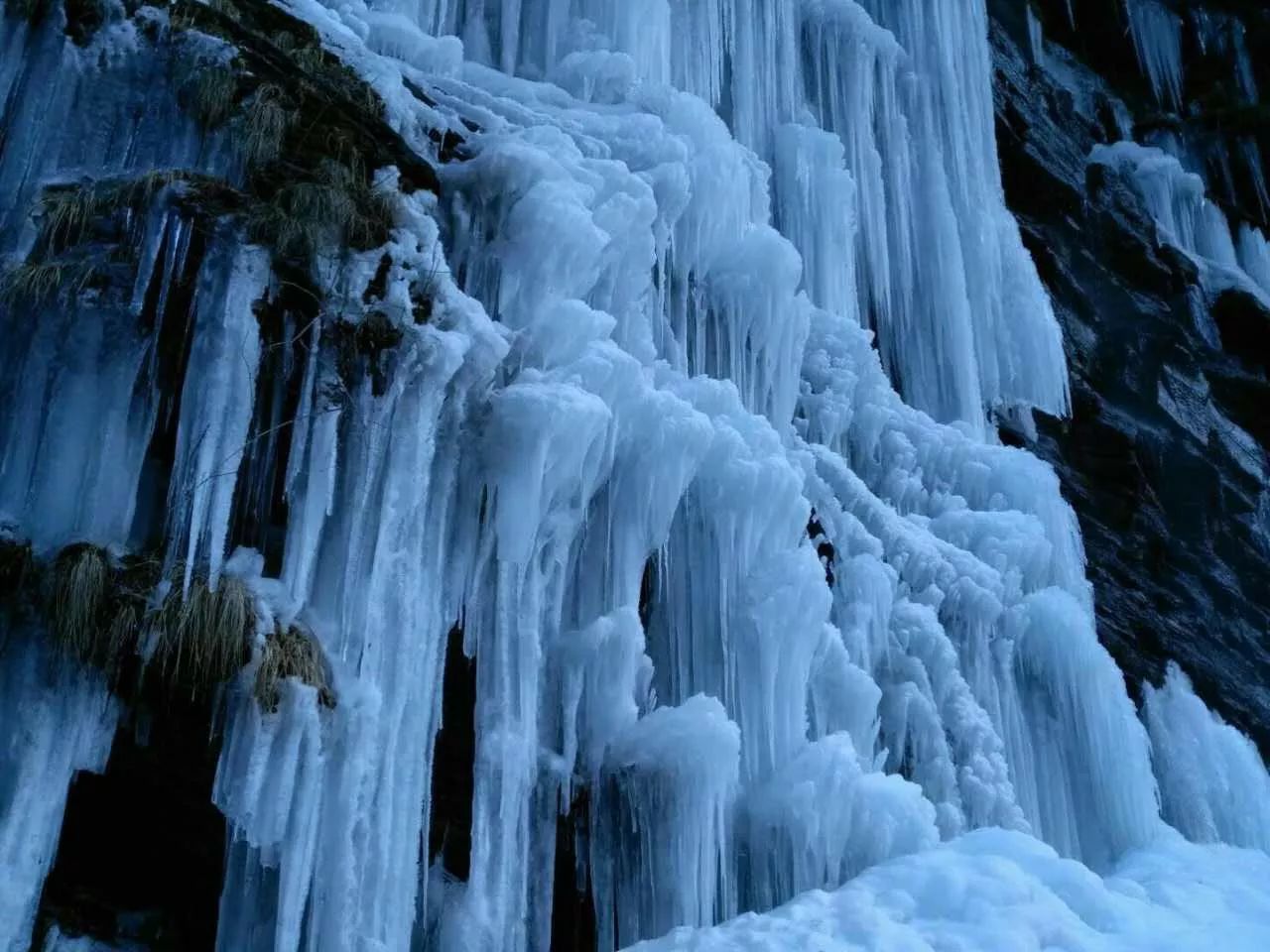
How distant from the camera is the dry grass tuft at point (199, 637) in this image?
15.3ft

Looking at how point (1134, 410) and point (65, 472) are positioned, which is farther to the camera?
point (1134, 410)

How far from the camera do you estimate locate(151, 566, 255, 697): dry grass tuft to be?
467cm

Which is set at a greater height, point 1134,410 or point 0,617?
point 1134,410

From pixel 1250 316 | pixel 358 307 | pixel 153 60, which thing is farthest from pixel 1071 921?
pixel 1250 316

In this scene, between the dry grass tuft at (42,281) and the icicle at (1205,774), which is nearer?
the dry grass tuft at (42,281)

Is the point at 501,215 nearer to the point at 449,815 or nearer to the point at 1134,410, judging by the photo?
the point at 449,815

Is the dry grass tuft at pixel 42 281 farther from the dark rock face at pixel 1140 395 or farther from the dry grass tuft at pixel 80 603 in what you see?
the dark rock face at pixel 1140 395

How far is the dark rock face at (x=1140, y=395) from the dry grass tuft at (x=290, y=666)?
10352 mm

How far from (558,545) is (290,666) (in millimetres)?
1830

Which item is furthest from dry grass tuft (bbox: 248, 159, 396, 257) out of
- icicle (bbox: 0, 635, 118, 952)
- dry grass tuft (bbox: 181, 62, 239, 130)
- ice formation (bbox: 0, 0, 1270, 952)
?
icicle (bbox: 0, 635, 118, 952)

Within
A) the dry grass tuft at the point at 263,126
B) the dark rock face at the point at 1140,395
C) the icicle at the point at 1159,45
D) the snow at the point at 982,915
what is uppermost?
the icicle at the point at 1159,45

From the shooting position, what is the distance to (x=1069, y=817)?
1052cm

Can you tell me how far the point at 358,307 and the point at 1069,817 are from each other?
25.6ft

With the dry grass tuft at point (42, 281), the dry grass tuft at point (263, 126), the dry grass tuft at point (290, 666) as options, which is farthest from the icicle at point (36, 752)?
the dry grass tuft at point (263, 126)
